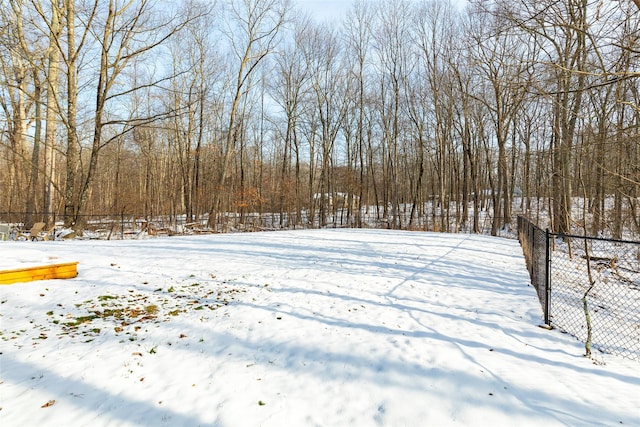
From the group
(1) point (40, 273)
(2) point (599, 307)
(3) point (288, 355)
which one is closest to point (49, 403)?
(3) point (288, 355)

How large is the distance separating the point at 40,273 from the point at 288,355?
4957 mm

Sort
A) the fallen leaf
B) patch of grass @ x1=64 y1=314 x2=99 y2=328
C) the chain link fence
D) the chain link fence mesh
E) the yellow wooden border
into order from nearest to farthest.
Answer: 1. the fallen leaf
2. patch of grass @ x1=64 y1=314 x2=99 y2=328
3. the chain link fence
4. the chain link fence mesh
5. the yellow wooden border

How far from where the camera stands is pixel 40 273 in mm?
5527

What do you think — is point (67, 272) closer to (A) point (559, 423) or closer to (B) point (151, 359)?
(B) point (151, 359)

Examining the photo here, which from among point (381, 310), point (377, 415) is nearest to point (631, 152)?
point (381, 310)

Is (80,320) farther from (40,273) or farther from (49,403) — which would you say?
(40,273)

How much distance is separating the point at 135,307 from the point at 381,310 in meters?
3.84

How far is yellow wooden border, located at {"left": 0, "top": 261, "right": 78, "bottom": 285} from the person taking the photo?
5.16 metres

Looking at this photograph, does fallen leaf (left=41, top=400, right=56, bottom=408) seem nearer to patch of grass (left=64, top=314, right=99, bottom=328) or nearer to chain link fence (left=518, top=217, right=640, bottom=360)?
patch of grass (left=64, top=314, right=99, bottom=328)

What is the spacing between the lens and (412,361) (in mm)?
3529

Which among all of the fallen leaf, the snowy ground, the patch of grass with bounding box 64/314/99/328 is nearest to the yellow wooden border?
the snowy ground

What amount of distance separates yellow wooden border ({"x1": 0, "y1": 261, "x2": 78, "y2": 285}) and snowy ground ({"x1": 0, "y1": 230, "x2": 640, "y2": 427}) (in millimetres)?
225

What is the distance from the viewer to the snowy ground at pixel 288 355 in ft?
8.82

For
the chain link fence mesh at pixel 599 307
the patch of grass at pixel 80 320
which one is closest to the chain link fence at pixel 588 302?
the chain link fence mesh at pixel 599 307
